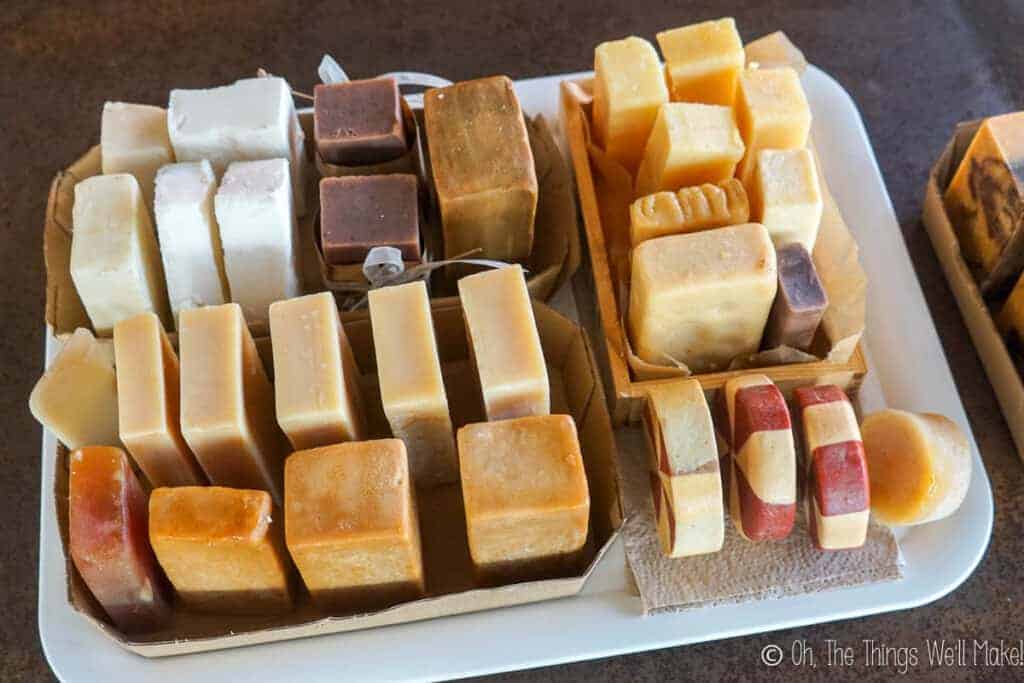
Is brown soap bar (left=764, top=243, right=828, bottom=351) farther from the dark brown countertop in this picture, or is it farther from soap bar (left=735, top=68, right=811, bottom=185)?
the dark brown countertop

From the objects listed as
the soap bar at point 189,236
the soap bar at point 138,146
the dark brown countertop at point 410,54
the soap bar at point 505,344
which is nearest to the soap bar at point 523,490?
the soap bar at point 505,344

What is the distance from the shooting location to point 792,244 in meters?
1.04

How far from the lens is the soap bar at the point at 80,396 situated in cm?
99

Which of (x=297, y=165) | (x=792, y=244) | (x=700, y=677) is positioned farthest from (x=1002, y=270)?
(x=297, y=165)

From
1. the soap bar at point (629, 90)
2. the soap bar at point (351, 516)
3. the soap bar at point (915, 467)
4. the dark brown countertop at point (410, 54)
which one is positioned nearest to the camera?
the soap bar at point (351, 516)

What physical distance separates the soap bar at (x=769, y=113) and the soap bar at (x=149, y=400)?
664 mm

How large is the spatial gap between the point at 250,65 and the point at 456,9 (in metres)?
0.36

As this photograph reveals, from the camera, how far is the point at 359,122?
1125 mm

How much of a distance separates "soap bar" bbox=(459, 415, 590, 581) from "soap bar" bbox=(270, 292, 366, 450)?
13 cm

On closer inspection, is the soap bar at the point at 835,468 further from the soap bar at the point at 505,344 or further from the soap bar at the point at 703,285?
the soap bar at the point at 505,344

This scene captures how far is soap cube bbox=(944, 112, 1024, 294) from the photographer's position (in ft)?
3.69

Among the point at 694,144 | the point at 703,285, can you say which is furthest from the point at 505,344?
the point at 694,144

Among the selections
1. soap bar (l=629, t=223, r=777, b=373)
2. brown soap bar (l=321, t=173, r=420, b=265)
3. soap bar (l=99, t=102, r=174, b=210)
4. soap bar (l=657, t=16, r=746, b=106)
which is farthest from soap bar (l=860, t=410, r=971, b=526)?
soap bar (l=99, t=102, r=174, b=210)

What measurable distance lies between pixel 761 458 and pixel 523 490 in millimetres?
244
